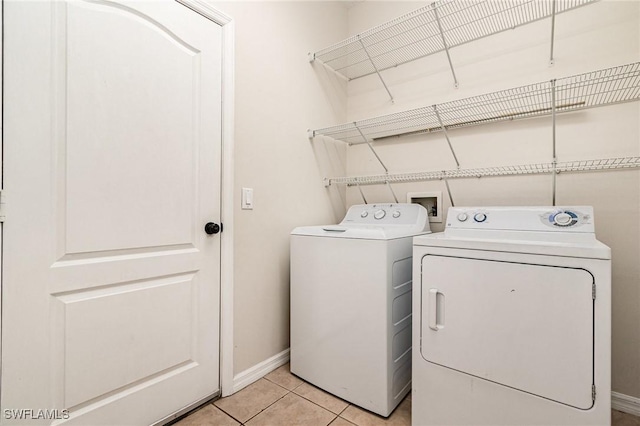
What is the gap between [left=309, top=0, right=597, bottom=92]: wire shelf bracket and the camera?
169cm

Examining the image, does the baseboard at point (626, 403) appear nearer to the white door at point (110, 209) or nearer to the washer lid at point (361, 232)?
the washer lid at point (361, 232)

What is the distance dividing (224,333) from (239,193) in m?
0.75

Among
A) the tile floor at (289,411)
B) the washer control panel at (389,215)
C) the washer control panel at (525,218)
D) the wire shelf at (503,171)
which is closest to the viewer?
the washer control panel at (525,218)

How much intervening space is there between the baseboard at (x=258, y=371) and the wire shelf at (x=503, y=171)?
1248 mm

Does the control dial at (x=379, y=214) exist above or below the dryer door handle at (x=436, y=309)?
above

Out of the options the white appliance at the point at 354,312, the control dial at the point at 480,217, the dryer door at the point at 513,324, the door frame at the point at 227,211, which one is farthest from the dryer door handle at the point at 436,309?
the door frame at the point at 227,211

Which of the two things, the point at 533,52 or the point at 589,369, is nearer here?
the point at 589,369

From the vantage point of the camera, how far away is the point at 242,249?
168 cm

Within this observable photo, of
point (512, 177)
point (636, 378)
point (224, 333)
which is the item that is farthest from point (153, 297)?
point (636, 378)

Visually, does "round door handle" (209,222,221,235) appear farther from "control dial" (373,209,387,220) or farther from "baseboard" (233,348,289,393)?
"control dial" (373,209,387,220)

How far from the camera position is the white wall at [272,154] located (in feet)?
5.53

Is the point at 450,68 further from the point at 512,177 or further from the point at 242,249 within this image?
the point at 242,249

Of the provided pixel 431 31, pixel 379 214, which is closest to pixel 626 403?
pixel 379 214

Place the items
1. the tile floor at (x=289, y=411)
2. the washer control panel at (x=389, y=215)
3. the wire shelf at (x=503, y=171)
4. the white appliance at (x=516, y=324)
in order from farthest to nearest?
the washer control panel at (x=389, y=215) < the wire shelf at (x=503, y=171) < the tile floor at (x=289, y=411) < the white appliance at (x=516, y=324)
